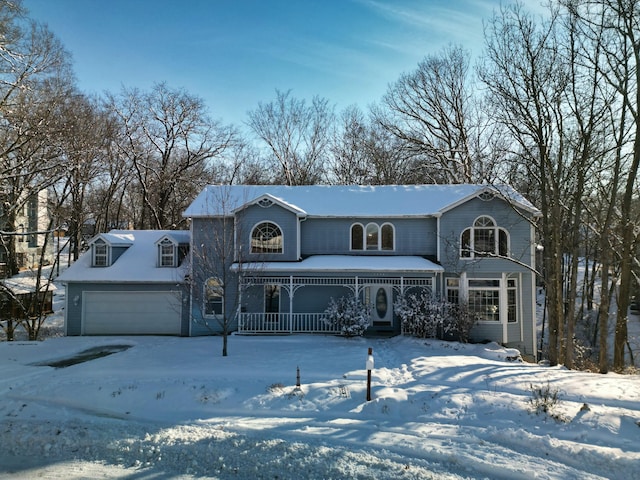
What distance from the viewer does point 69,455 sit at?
260 inches

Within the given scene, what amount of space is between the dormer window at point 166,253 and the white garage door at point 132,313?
4.57 ft

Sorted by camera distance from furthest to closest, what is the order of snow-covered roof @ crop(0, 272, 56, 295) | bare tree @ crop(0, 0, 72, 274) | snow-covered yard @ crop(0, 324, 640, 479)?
snow-covered roof @ crop(0, 272, 56, 295) < bare tree @ crop(0, 0, 72, 274) < snow-covered yard @ crop(0, 324, 640, 479)

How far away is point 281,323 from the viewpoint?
58.7 ft

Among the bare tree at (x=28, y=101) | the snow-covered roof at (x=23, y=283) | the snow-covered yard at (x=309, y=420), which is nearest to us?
the snow-covered yard at (x=309, y=420)

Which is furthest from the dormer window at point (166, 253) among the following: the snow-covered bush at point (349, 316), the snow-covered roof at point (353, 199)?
the snow-covered bush at point (349, 316)

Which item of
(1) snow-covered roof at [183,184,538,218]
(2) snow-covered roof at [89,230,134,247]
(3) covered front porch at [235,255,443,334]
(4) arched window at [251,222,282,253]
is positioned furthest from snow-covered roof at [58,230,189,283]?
(3) covered front porch at [235,255,443,334]

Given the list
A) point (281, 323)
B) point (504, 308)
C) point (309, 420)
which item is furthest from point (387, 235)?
point (309, 420)

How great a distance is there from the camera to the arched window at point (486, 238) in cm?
1783

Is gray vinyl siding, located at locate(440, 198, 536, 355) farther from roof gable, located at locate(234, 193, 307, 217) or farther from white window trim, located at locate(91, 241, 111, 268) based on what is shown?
white window trim, located at locate(91, 241, 111, 268)

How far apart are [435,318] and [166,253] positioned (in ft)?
40.5

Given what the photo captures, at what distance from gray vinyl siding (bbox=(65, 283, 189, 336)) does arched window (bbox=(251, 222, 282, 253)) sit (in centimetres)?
383

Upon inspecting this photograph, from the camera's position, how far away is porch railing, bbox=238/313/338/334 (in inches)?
695

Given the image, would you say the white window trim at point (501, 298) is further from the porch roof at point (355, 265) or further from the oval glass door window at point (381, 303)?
the oval glass door window at point (381, 303)

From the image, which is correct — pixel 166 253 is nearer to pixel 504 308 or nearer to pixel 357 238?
pixel 357 238
